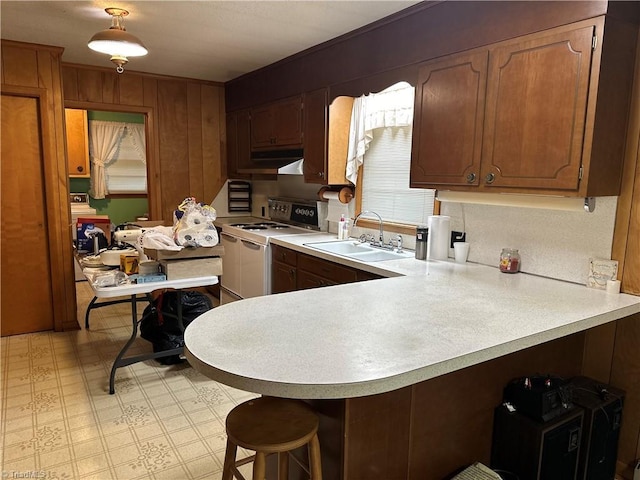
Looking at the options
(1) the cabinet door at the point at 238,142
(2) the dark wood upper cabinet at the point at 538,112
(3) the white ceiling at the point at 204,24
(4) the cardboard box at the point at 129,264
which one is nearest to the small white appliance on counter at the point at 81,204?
(1) the cabinet door at the point at 238,142

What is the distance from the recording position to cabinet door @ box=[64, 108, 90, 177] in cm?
631

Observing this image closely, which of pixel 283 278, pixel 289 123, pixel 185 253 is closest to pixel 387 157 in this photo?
pixel 289 123

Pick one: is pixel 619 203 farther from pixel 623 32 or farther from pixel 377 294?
pixel 377 294

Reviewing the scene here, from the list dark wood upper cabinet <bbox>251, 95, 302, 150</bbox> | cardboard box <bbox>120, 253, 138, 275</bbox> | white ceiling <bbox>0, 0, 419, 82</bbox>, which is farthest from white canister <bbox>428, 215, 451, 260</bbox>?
cardboard box <bbox>120, 253, 138, 275</bbox>

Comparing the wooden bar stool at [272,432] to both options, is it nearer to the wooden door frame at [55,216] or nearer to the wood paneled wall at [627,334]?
the wood paneled wall at [627,334]

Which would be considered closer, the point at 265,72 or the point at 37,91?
the point at 37,91

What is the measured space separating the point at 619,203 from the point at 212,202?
4122 millimetres

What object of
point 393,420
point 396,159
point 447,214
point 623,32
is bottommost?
point 393,420

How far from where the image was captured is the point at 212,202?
17.1 ft

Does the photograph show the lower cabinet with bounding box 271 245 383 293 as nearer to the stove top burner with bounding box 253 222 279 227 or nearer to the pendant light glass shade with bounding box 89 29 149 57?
the stove top burner with bounding box 253 222 279 227

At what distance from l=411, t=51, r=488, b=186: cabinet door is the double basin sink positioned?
615 mm

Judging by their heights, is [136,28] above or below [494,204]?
above

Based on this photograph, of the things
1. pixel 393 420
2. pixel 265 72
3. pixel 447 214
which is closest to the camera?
pixel 393 420

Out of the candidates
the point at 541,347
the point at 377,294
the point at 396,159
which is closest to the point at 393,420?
the point at 377,294
